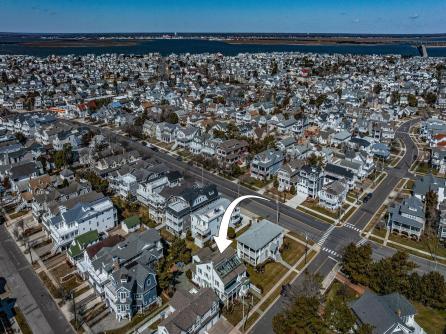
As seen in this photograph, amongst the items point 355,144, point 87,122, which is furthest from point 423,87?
point 87,122

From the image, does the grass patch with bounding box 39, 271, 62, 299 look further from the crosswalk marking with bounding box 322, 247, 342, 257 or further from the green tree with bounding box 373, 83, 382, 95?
the green tree with bounding box 373, 83, 382, 95

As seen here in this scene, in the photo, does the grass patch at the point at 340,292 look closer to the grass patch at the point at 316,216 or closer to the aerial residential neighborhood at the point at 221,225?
the aerial residential neighborhood at the point at 221,225

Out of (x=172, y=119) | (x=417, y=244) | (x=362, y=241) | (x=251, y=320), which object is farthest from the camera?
(x=172, y=119)

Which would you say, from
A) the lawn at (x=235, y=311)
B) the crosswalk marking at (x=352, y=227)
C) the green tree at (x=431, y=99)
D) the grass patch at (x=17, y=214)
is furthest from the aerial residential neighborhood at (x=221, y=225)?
the green tree at (x=431, y=99)

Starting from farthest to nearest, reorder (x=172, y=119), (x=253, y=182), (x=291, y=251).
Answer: (x=172, y=119), (x=253, y=182), (x=291, y=251)

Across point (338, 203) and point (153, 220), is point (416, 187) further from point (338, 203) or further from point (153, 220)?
point (153, 220)

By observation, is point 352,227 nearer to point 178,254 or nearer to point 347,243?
point 347,243

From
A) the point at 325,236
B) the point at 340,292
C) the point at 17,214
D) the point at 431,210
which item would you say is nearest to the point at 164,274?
the point at 340,292
